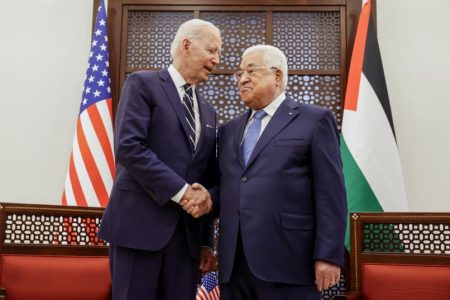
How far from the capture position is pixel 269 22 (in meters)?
3.80

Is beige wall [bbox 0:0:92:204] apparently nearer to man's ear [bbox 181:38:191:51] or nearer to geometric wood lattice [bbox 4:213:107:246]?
geometric wood lattice [bbox 4:213:107:246]

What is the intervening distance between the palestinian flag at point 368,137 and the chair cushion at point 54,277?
141 centimetres

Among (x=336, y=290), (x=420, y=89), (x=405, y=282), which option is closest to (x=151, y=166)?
(x=405, y=282)

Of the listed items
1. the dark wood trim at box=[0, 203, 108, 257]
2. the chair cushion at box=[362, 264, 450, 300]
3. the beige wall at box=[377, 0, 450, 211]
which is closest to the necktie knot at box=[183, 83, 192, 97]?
the dark wood trim at box=[0, 203, 108, 257]

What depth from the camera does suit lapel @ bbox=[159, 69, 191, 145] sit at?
204cm

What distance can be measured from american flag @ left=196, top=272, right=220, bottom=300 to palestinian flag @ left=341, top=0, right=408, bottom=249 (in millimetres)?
806

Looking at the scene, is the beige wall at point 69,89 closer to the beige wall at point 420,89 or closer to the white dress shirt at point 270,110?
the beige wall at point 420,89

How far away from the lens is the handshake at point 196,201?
190cm

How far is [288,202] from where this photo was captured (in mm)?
1951

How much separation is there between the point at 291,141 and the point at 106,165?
5.89 ft

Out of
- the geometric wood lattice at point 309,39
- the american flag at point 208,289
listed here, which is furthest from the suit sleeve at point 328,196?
the geometric wood lattice at point 309,39

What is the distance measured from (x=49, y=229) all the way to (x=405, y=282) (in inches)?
68.4

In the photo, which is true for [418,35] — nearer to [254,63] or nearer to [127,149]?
[254,63]

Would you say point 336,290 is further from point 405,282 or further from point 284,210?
point 284,210
